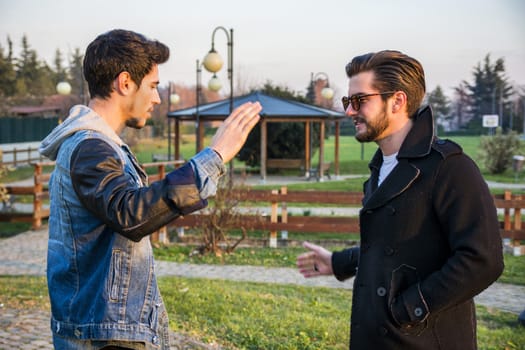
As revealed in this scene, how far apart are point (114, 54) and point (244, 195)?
925 cm

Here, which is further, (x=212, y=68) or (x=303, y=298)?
(x=212, y=68)

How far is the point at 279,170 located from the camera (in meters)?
30.2

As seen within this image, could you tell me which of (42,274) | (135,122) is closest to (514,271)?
(42,274)

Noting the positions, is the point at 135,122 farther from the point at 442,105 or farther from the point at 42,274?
the point at 442,105

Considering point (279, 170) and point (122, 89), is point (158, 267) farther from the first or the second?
point (279, 170)

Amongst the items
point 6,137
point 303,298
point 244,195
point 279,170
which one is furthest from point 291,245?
point 6,137

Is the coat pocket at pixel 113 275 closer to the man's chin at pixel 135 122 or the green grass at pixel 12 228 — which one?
the man's chin at pixel 135 122

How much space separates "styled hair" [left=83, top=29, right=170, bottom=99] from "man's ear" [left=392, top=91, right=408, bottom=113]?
1.05 m

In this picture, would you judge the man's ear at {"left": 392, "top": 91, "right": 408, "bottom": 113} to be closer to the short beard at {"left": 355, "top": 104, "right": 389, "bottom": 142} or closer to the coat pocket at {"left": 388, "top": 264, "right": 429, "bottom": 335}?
the short beard at {"left": 355, "top": 104, "right": 389, "bottom": 142}

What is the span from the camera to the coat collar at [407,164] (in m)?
2.46

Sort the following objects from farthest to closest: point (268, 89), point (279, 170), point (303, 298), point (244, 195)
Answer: point (268, 89), point (279, 170), point (244, 195), point (303, 298)

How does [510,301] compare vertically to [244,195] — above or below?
below

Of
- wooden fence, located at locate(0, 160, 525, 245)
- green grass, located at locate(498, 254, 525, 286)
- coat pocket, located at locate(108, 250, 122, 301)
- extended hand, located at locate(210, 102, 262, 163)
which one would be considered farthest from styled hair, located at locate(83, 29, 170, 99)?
wooden fence, located at locate(0, 160, 525, 245)

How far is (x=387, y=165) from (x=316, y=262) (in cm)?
71
